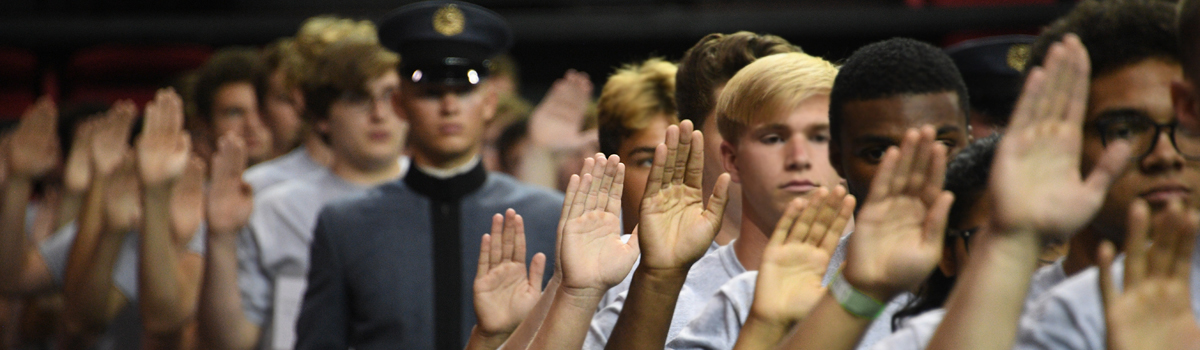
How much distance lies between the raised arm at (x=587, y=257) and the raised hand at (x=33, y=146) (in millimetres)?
2715

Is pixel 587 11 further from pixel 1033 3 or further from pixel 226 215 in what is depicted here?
pixel 226 215

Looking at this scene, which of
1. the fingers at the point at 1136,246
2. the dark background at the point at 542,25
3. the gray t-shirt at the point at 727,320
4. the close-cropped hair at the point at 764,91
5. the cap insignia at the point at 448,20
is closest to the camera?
the fingers at the point at 1136,246

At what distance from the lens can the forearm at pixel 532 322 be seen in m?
1.42

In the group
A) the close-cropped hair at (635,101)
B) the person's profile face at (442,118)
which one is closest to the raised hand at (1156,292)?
the close-cropped hair at (635,101)

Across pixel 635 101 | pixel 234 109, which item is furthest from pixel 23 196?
pixel 635 101

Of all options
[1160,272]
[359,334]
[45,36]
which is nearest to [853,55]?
[1160,272]

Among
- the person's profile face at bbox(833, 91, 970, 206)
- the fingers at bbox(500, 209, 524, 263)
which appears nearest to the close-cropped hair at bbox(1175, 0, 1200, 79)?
the person's profile face at bbox(833, 91, 970, 206)

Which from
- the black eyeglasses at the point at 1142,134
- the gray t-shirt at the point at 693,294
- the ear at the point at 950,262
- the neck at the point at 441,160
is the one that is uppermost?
the black eyeglasses at the point at 1142,134

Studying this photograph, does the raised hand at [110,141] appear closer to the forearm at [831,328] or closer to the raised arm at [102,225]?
the raised arm at [102,225]

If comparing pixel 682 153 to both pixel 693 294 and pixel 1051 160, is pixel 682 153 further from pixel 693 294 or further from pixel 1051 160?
pixel 1051 160

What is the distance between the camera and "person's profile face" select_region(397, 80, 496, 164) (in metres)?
2.39

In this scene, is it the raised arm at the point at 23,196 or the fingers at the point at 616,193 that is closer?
the fingers at the point at 616,193

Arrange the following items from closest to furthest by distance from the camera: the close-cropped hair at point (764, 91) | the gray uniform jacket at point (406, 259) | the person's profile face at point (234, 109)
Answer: the close-cropped hair at point (764, 91)
the gray uniform jacket at point (406, 259)
the person's profile face at point (234, 109)

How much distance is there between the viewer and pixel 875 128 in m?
1.44
